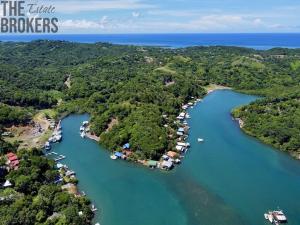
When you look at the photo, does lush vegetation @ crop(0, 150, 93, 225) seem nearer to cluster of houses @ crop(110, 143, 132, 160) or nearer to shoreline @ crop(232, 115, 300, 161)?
cluster of houses @ crop(110, 143, 132, 160)

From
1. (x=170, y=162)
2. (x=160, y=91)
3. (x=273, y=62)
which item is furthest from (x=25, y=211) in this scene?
(x=273, y=62)

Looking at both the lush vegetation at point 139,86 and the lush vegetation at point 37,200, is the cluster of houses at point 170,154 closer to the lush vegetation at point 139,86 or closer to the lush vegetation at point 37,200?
the lush vegetation at point 139,86

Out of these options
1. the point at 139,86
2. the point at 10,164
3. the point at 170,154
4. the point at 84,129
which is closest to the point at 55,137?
the point at 84,129

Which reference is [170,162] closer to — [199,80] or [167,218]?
[167,218]

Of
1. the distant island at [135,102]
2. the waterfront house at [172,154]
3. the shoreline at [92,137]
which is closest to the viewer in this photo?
the waterfront house at [172,154]

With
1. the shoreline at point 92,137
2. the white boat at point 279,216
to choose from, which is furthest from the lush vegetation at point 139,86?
the white boat at point 279,216
